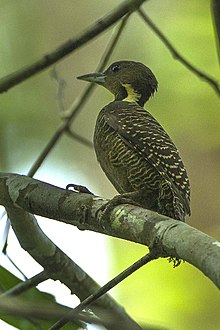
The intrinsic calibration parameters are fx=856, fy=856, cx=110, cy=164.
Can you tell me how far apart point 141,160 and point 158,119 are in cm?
174

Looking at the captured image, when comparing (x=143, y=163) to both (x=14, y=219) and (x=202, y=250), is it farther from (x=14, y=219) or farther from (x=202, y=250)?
(x=202, y=250)

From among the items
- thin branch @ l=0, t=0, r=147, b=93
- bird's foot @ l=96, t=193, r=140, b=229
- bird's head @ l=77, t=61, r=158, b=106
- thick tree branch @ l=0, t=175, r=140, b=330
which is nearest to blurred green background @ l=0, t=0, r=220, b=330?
bird's head @ l=77, t=61, r=158, b=106

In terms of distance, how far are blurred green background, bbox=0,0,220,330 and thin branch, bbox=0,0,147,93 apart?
2570 mm

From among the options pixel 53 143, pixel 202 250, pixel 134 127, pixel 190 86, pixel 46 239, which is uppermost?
pixel 190 86

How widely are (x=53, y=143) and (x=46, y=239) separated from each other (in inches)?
17.0

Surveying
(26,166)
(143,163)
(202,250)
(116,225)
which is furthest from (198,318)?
(202,250)

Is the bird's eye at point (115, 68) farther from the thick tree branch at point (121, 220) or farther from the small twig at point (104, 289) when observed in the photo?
the small twig at point (104, 289)

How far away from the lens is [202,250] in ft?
8.09

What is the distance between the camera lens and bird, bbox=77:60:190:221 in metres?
4.07

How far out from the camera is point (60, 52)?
8.11ft

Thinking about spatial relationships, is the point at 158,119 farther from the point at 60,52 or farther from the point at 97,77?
the point at 60,52

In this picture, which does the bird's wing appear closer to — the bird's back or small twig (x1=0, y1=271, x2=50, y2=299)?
the bird's back

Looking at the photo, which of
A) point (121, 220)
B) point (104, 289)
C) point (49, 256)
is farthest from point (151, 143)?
point (104, 289)

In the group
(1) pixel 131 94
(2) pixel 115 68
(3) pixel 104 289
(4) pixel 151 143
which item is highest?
(2) pixel 115 68
